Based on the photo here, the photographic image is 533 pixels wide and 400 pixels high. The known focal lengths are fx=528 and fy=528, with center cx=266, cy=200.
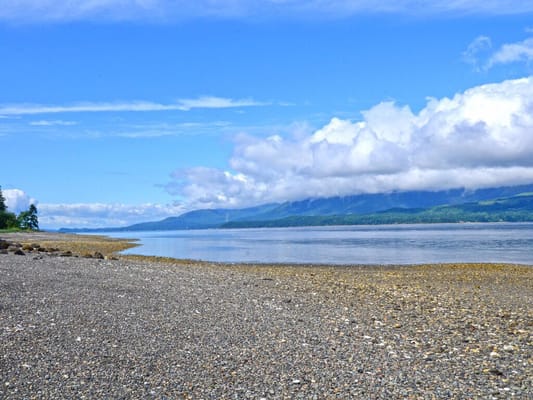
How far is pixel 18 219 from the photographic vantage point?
14225cm

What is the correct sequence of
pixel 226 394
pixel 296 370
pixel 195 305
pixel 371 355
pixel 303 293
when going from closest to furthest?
pixel 226 394 → pixel 296 370 → pixel 371 355 → pixel 195 305 → pixel 303 293

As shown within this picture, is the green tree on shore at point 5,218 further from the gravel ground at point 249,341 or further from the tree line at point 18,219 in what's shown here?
the gravel ground at point 249,341

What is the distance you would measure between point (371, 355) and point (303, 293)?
10.1 metres

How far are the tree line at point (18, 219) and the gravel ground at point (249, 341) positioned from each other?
115074 millimetres

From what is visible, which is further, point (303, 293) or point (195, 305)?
point (303, 293)

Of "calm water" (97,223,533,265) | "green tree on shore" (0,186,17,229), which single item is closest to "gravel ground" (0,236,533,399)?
"calm water" (97,223,533,265)

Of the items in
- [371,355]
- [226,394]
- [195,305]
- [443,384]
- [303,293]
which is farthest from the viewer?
[303,293]

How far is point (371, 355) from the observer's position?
13.3m

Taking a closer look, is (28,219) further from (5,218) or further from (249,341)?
(249,341)

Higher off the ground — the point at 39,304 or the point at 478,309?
the point at 39,304

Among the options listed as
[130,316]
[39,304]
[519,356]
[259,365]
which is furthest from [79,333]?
[519,356]

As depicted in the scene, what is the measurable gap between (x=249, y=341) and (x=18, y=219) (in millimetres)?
144042

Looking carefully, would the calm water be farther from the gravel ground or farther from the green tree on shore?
the green tree on shore

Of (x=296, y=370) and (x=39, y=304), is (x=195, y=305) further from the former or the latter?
(x=296, y=370)
